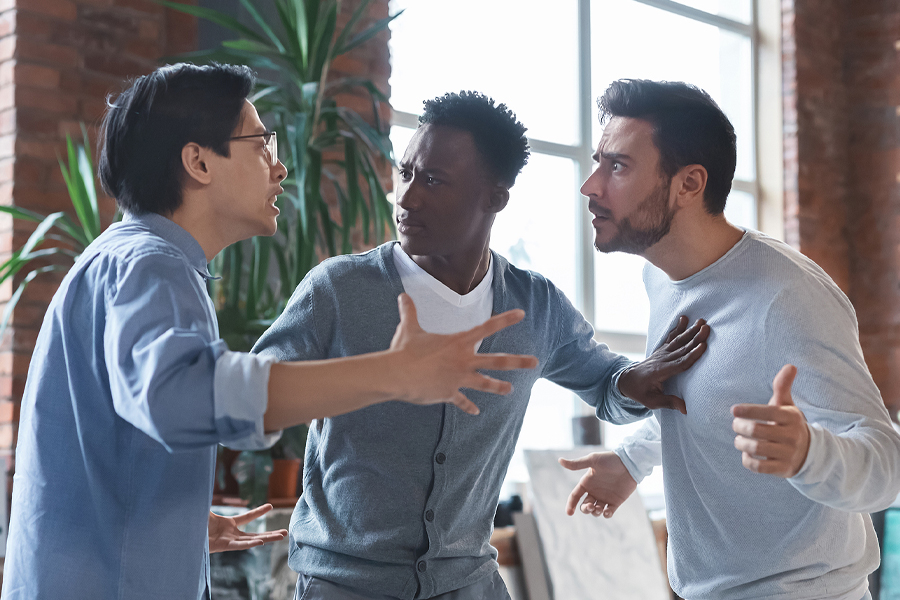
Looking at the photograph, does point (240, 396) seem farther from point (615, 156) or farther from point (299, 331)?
point (615, 156)

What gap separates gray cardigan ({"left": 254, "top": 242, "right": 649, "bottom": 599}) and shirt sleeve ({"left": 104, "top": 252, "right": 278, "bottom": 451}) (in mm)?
467

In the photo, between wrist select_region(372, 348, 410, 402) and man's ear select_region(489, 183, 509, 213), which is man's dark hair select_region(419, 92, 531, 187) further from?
wrist select_region(372, 348, 410, 402)

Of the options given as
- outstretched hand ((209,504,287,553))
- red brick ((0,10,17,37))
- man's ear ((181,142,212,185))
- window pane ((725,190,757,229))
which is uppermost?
red brick ((0,10,17,37))

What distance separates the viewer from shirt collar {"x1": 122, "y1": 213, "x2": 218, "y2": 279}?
1.24m

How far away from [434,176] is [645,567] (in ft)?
8.87

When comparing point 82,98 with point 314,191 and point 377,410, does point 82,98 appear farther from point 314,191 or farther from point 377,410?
point 377,410

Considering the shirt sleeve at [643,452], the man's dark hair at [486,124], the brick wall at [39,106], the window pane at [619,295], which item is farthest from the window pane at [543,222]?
the shirt sleeve at [643,452]

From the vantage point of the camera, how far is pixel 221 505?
273 centimetres

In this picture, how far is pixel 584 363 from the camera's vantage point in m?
1.89

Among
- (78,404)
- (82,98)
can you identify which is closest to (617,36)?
(82,98)

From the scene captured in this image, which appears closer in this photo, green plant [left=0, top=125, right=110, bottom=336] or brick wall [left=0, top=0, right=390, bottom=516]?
green plant [left=0, top=125, right=110, bottom=336]

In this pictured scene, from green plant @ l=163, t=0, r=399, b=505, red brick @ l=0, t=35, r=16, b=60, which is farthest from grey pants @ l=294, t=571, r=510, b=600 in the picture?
red brick @ l=0, t=35, r=16, b=60

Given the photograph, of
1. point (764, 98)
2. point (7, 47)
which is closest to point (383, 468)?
point (7, 47)

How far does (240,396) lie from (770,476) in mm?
922
